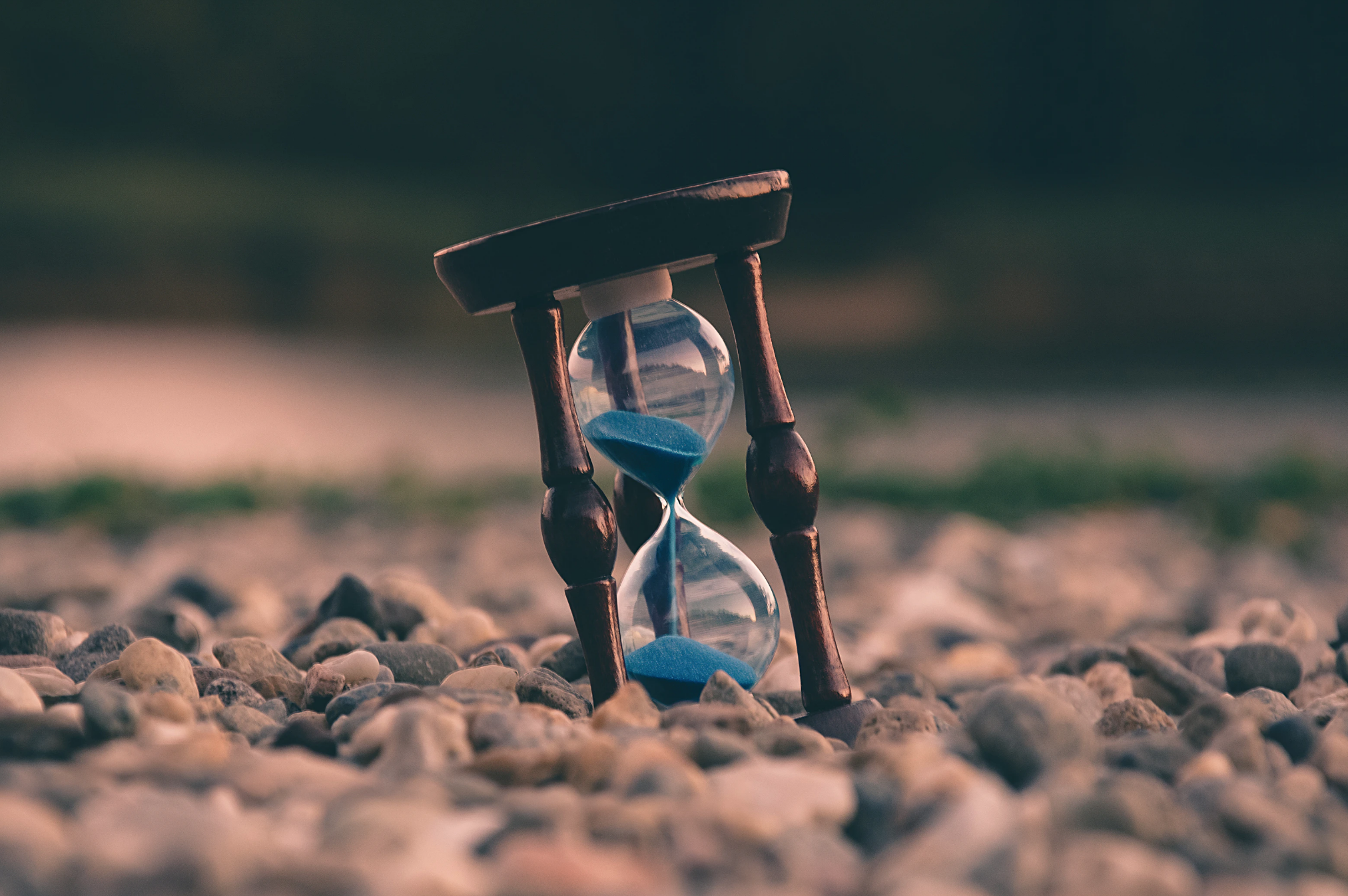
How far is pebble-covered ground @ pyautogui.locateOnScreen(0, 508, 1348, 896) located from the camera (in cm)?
84

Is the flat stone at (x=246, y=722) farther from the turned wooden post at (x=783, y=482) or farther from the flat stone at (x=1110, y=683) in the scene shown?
the flat stone at (x=1110, y=683)

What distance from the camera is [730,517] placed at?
4.56 m

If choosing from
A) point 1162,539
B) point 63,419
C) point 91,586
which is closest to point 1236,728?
point 91,586

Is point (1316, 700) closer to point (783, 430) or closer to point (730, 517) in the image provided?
point (783, 430)

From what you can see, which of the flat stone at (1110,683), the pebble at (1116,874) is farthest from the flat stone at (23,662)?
the flat stone at (1110,683)

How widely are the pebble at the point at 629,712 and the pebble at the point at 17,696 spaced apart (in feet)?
1.97

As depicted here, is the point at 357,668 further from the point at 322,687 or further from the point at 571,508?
the point at 571,508

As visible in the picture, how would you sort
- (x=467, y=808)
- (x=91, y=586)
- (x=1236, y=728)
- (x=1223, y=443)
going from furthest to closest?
1. (x=1223, y=443)
2. (x=91, y=586)
3. (x=1236, y=728)
4. (x=467, y=808)

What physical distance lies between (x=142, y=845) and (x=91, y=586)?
7.49ft

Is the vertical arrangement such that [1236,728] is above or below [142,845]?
below

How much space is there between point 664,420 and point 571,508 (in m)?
0.16

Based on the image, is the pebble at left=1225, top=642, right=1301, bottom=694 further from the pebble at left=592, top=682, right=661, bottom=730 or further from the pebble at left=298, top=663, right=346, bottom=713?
the pebble at left=298, top=663, right=346, bottom=713

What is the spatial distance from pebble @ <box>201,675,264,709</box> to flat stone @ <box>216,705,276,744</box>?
116 mm

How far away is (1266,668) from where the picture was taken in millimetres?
1736
